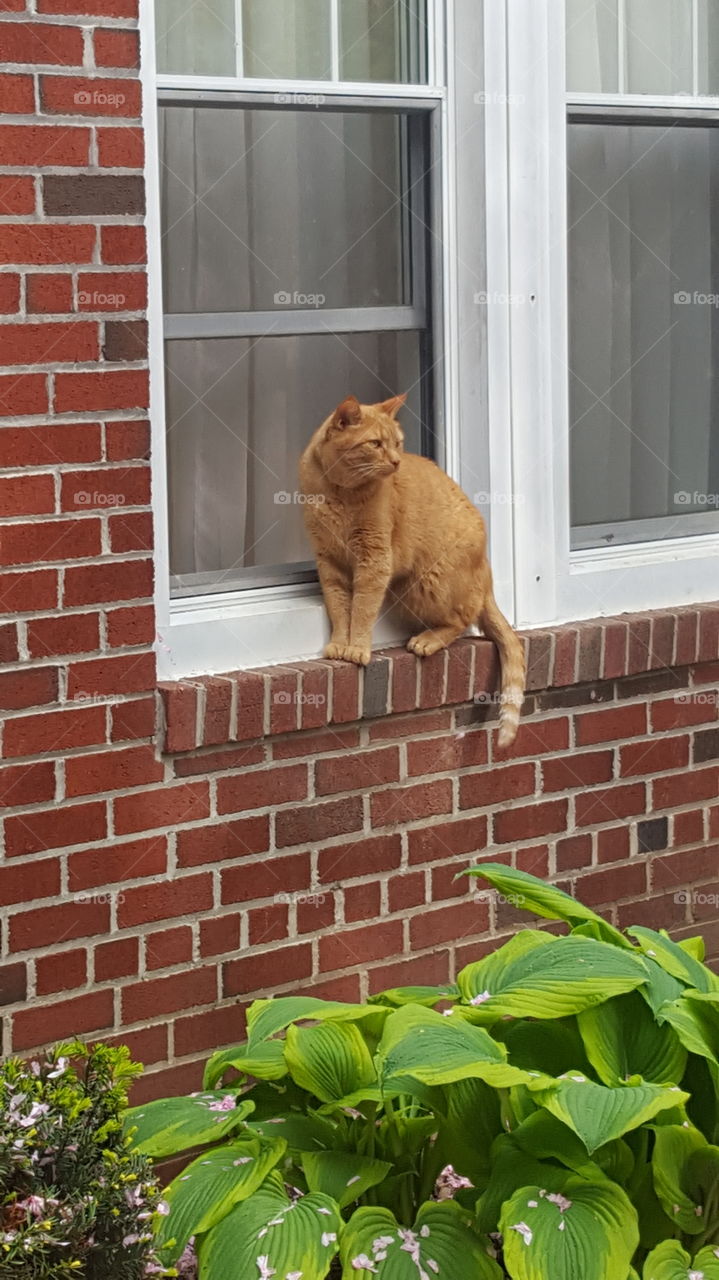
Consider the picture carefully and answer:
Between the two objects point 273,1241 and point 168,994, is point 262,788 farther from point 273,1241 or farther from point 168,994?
point 273,1241

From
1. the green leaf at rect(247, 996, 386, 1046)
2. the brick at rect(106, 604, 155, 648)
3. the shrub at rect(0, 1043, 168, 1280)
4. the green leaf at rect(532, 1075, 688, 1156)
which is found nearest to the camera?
the shrub at rect(0, 1043, 168, 1280)

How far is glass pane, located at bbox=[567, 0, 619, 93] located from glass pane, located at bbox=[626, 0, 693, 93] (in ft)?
0.19

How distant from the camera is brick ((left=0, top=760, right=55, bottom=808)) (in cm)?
277

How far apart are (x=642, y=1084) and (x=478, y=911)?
1.27 meters

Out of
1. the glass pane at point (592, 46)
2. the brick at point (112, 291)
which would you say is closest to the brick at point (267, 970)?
the brick at point (112, 291)

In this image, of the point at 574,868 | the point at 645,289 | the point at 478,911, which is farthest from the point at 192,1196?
the point at 645,289

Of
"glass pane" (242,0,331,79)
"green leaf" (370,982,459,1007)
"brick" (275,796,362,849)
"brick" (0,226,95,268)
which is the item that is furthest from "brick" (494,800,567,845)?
"glass pane" (242,0,331,79)

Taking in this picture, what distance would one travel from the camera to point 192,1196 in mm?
2275

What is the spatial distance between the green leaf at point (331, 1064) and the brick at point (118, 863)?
64cm

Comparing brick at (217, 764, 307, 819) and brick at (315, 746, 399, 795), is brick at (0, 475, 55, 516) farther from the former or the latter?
brick at (315, 746, 399, 795)

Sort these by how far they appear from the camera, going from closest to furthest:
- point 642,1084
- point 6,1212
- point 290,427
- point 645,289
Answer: point 6,1212 < point 642,1084 < point 290,427 < point 645,289

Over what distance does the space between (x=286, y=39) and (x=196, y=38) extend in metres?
0.22

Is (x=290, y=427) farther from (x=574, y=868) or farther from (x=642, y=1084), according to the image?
(x=642, y=1084)

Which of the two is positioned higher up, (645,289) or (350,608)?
(645,289)
